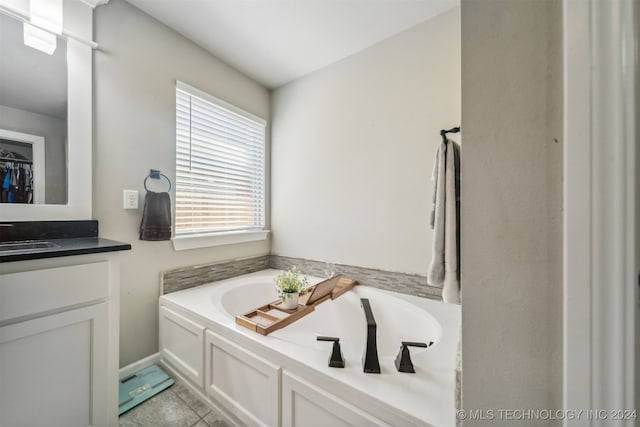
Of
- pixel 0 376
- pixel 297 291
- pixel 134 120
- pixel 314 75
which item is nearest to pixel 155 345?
pixel 0 376

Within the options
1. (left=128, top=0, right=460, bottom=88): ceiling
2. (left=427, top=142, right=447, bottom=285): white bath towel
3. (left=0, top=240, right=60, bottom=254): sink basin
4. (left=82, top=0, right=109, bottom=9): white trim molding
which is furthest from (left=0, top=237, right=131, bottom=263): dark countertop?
(left=128, top=0, right=460, bottom=88): ceiling

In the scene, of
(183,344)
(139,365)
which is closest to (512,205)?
(183,344)

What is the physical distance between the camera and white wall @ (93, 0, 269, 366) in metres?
1.45

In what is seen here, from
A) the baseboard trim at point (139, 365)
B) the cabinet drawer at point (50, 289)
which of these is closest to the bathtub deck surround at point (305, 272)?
the baseboard trim at point (139, 365)

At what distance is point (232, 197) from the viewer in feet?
7.29

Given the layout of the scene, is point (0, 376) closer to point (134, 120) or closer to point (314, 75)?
point (134, 120)

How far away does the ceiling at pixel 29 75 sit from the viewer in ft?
3.80

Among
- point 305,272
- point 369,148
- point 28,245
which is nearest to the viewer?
point 28,245

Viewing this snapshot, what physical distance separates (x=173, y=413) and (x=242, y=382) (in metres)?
0.50

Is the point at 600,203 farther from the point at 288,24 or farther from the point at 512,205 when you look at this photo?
the point at 288,24

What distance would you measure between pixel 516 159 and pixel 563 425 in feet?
1.80

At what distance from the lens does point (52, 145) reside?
128cm

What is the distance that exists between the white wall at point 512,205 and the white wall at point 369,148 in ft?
3.78

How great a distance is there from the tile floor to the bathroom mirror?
1.13 metres
